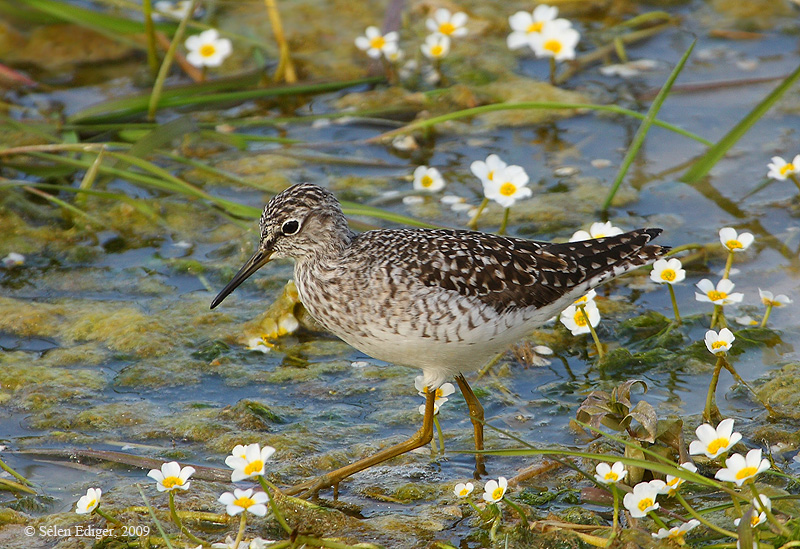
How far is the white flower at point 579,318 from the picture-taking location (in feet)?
17.1

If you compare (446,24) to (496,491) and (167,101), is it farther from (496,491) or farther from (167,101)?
(496,491)

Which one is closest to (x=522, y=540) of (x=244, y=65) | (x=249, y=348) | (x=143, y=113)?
(x=249, y=348)

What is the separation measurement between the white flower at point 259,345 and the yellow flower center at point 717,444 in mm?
2828

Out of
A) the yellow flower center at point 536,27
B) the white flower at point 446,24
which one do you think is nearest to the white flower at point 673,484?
the yellow flower center at point 536,27

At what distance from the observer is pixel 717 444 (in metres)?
3.64

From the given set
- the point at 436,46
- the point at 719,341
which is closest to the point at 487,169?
the point at 719,341

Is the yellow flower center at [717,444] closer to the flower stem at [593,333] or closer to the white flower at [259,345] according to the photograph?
the flower stem at [593,333]

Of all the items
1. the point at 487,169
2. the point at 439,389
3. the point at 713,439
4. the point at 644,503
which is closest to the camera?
the point at 644,503

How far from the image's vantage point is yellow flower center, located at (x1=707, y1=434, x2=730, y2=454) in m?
3.63

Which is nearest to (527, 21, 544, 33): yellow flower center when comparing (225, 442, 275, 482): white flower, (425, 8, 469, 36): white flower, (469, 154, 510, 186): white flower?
(425, 8, 469, 36): white flower

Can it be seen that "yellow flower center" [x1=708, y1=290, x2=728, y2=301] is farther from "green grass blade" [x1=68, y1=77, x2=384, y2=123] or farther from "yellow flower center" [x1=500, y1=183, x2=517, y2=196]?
"green grass blade" [x1=68, y1=77, x2=384, y2=123]

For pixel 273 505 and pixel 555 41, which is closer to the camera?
pixel 273 505

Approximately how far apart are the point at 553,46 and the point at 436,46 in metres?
0.98

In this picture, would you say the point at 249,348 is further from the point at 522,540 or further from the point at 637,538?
the point at 637,538
